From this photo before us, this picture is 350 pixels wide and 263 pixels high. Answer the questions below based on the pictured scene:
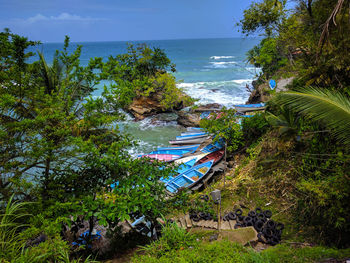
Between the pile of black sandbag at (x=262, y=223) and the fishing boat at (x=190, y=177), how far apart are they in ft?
12.0

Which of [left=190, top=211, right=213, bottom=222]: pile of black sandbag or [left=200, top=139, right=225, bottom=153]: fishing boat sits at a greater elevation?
[left=200, top=139, right=225, bottom=153]: fishing boat

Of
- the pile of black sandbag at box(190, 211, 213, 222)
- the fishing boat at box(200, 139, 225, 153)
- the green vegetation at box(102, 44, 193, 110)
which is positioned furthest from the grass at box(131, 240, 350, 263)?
the green vegetation at box(102, 44, 193, 110)

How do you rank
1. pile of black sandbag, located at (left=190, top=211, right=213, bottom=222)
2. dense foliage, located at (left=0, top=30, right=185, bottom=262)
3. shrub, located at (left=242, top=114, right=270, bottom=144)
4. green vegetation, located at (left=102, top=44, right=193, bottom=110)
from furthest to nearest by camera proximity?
green vegetation, located at (left=102, top=44, right=193, bottom=110), shrub, located at (left=242, top=114, right=270, bottom=144), pile of black sandbag, located at (left=190, top=211, right=213, bottom=222), dense foliage, located at (left=0, top=30, right=185, bottom=262)

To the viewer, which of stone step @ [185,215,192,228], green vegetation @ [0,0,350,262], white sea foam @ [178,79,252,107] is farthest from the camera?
white sea foam @ [178,79,252,107]

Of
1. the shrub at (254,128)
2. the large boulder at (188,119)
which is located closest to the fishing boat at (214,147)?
the shrub at (254,128)

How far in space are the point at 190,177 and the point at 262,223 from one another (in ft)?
16.5

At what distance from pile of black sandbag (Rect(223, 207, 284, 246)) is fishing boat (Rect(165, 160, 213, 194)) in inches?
144

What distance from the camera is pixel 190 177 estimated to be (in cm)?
1056

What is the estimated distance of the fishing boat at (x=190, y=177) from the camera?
10.0m

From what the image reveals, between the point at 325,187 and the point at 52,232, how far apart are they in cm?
529

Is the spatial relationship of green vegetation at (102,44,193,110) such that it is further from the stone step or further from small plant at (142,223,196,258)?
small plant at (142,223,196,258)

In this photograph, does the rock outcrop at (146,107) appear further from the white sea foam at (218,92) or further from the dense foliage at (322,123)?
the dense foliage at (322,123)

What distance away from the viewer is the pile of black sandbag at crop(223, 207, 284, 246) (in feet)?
17.1

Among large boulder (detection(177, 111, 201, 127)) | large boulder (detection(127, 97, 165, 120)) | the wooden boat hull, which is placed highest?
large boulder (detection(127, 97, 165, 120))
